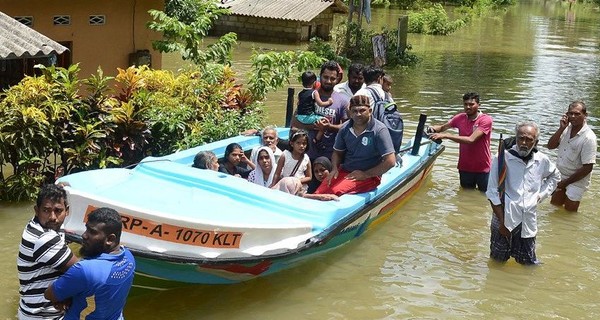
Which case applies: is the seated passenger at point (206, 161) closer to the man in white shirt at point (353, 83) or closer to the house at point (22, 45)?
the man in white shirt at point (353, 83)

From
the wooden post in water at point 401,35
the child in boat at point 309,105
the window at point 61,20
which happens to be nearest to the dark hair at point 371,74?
the child in boat at point 309,105

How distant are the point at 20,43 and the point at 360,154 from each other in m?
4.89

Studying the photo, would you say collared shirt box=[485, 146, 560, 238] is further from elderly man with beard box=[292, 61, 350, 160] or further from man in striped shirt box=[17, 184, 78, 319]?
man in striped shirt box=[17, 184, 78, 319]

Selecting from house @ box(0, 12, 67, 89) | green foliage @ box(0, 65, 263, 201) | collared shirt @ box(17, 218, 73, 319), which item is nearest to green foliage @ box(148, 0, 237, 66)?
green foliage @ box(0, 65, 263, 201)

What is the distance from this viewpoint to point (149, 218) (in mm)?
5910

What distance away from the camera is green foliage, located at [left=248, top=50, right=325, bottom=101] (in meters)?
11.6

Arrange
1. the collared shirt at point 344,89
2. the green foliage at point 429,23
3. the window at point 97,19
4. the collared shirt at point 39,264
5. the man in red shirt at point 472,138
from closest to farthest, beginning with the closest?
1. the collared shirt at point 39,264
2. the collared shirt at point 344,89
3. the man in red shirt at point 472,138
4. the window at point 97,19
5. the green foliage at point 429,23

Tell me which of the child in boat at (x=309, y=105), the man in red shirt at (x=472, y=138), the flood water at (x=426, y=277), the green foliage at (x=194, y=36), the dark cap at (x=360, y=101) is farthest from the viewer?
the green foliage at (x=194, y=36)

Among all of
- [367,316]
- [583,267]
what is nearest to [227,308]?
[367,316]

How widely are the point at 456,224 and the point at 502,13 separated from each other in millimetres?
47342

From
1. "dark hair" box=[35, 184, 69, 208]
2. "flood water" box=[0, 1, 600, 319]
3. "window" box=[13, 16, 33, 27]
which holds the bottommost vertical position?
"flood water" box=[0, 1, 600, 319]

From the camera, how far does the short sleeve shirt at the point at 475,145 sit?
34.0ft

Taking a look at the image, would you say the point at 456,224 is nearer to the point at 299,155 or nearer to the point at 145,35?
the point at 299,155

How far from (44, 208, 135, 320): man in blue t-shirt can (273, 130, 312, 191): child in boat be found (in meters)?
3.78
